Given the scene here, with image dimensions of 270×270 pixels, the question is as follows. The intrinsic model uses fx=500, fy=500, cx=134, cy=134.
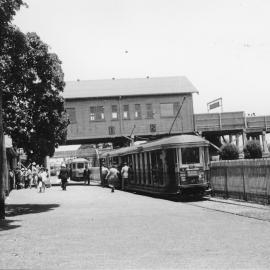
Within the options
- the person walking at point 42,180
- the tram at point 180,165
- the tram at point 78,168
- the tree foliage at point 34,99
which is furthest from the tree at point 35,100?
the tram at point 78,168

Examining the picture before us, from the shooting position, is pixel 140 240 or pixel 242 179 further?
pixel 242 179

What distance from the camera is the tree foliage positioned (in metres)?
18.8

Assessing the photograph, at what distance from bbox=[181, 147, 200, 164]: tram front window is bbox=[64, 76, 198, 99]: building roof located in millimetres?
25978

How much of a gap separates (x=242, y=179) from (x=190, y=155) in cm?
312

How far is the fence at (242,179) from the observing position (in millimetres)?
16969

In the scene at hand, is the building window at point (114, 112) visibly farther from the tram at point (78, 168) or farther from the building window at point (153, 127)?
the tram at point (78, 168)

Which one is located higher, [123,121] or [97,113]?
[97,113]

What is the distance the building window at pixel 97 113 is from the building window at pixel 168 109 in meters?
5.65

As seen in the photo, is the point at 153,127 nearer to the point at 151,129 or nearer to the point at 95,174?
the point at 151,129

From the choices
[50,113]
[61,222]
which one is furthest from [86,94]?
[61,222]

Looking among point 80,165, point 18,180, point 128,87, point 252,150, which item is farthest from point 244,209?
point 80,165

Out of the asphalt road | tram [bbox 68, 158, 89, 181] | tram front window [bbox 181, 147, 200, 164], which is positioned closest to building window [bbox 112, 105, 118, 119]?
tram [bbox 68, 158, 89, 181]

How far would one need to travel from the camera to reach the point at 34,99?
63.7 feet

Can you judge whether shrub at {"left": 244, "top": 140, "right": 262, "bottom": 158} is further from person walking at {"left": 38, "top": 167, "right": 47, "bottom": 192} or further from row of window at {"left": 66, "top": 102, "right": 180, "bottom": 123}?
person walking at {"left": 38, "top": 167, "right": 47, "bottom": 192}
